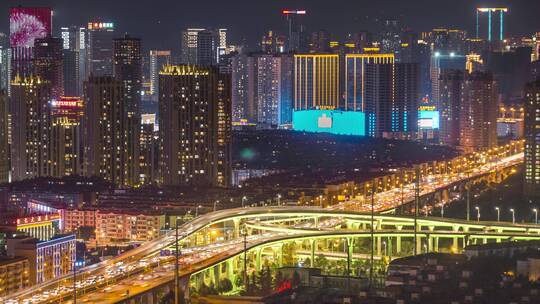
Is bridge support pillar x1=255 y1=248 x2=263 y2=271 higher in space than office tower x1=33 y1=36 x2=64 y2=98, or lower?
lower

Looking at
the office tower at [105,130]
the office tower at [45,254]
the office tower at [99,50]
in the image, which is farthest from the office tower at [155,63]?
the office tower at [45,254]

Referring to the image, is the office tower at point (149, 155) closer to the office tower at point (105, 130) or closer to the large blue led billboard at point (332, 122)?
the office tower at point (105, 130)

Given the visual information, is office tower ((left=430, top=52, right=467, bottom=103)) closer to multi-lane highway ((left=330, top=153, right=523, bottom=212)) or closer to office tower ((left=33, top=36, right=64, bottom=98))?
multi-lane highway ((left=330, top=153, right=523, bottom=212))

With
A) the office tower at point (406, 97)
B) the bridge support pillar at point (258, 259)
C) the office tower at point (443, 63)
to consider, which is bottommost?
the bridge support pillar at point (258, 259)

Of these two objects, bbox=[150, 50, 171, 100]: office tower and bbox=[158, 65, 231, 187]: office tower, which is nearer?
bbox=[158, 65, 231, 187]: office tower

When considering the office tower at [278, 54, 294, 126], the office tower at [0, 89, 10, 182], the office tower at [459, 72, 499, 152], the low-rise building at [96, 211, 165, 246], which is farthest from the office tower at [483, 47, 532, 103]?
the low-rise building at [96, 211, 165, 246]

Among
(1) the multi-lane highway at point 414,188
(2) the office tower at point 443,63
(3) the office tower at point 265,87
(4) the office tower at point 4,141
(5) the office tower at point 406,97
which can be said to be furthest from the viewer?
(2) the office tower at point 443,63

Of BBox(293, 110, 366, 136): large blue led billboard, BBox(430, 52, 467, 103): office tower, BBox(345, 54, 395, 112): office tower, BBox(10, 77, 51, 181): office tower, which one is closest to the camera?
BBox(10, 77, 51, 181): office tower

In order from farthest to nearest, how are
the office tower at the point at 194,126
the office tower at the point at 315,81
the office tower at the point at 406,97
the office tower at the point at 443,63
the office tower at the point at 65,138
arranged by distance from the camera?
the office tower at the point at 443,63, the office tower at the point at 315,81, the office tower at the point at 406,97, the office tower at the point at 65,138, the office tower at the point at 194,126

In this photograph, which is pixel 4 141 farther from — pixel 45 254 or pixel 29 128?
pixel 45 254
